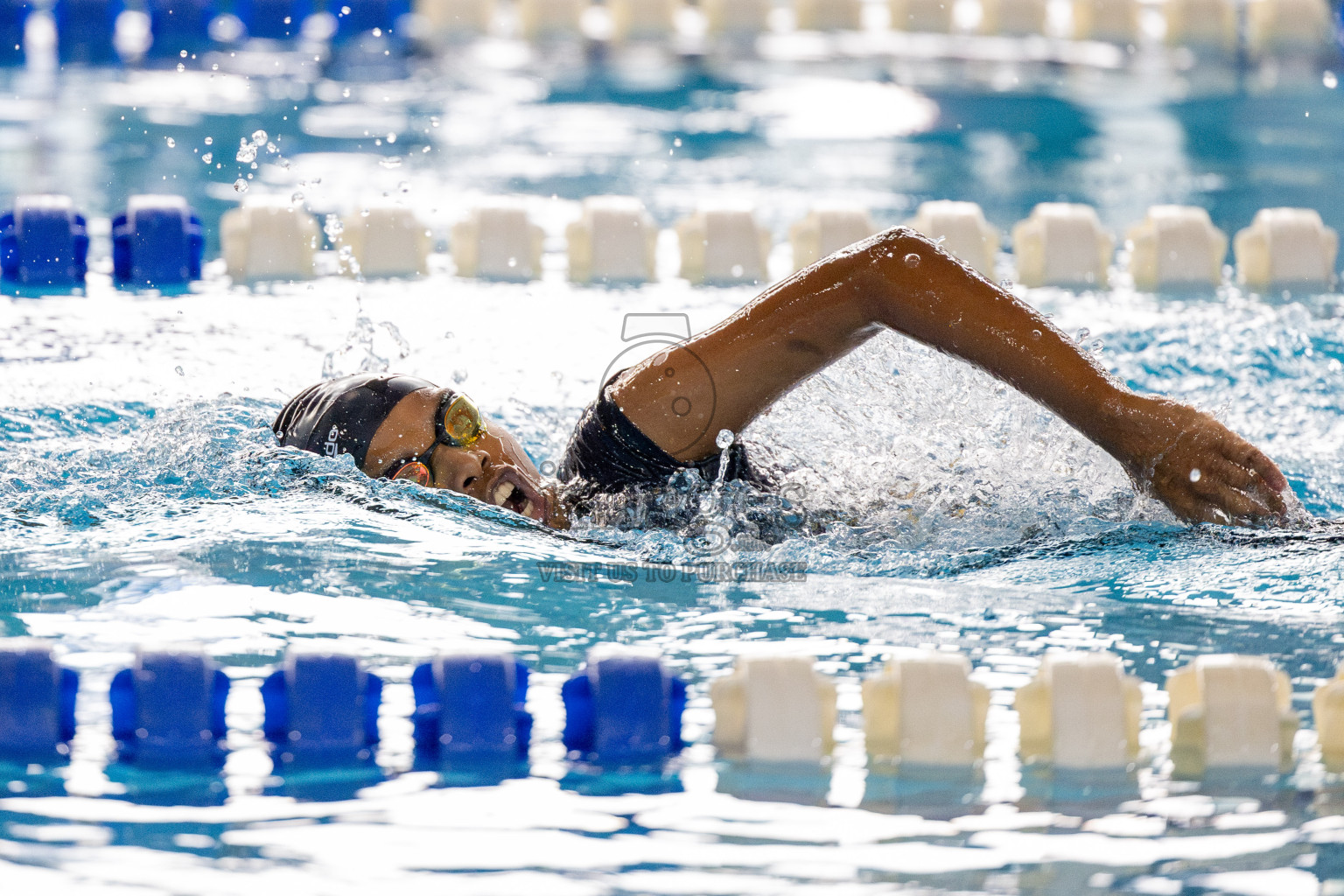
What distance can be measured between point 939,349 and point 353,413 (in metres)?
0.85

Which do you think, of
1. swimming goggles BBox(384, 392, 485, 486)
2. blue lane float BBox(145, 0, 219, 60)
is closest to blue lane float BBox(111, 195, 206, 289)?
swimming goggles BBox(384, 392, 485, 486)

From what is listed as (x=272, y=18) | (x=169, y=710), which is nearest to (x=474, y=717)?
(x=169, y=710)

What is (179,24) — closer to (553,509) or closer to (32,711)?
(553,509)

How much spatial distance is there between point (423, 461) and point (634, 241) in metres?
2.05

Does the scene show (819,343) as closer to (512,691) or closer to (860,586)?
(860,586)

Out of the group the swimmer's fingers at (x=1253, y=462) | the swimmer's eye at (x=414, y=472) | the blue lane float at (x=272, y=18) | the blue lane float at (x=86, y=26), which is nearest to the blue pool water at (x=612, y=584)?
the swimmer's eye at (x=414, y=472)

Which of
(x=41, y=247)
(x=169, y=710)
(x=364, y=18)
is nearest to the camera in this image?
(x=169, y=710)

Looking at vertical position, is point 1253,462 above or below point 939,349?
below

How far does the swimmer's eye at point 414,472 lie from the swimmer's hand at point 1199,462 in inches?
38.4

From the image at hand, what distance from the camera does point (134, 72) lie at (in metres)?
6.37

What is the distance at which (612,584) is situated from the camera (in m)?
2.37

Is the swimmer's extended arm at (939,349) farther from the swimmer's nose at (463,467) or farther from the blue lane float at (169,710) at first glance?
the blue lane float at (169,710)

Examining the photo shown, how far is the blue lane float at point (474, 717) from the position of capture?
194cm

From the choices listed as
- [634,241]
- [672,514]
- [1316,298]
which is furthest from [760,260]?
[672,514]
